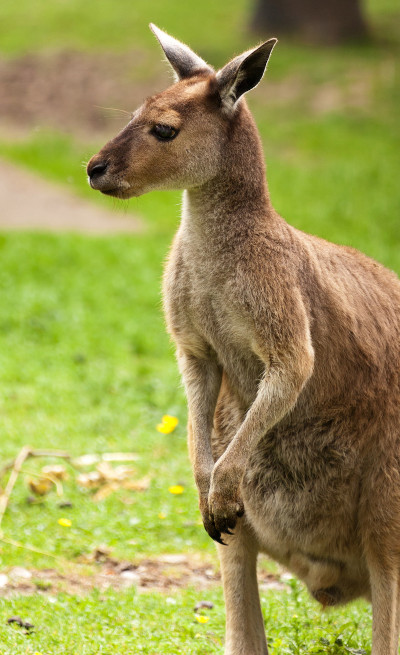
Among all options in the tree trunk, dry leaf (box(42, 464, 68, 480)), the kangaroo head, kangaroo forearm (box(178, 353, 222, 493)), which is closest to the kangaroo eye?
the kangaroo head

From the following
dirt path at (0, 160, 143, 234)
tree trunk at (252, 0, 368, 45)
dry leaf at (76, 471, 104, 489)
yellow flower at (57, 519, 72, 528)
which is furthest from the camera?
tree trunk at (252, 0, 368, 45)

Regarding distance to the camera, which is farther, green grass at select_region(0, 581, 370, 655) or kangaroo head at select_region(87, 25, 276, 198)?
green grass at select_region(0, 581, 370, 655)

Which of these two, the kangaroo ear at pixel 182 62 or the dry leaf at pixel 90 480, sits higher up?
the kangaroo ear at pixel 182 62

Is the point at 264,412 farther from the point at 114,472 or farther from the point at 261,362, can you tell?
the point at 114,472

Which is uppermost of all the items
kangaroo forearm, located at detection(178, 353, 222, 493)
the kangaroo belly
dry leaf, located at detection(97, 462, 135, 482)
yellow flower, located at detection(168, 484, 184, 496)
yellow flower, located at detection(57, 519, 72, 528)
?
kangaroo forearm, located at detection(178, 353, 222, 493)

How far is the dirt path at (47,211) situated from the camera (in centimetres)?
1202

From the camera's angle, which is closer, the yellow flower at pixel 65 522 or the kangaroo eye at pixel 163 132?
the kangaroo eye at pixel 163 132

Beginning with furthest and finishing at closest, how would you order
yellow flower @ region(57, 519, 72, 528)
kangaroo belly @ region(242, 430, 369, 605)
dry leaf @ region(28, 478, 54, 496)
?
dry leaf @ region(28, 478, 54, 496) → yellow flower @ region(57, 519, 72, 528) → kangaroo belly @ region(242, 430, 369, 605)

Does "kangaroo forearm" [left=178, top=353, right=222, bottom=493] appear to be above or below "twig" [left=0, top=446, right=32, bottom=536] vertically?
above

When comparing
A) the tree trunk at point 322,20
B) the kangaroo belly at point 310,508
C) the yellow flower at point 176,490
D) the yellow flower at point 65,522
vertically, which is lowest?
the tree trunk at point 322,20

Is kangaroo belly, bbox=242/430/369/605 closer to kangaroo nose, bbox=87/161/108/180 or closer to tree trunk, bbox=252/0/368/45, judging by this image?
kangaroo nose, bbox=87/161/108/180

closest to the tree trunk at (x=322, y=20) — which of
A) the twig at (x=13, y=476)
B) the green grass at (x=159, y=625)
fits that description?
the twig at (x=13, y=476)

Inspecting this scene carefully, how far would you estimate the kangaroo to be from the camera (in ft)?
11.6

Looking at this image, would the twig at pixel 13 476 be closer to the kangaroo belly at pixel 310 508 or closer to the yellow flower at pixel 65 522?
the yellow flower at pixel 65 522
